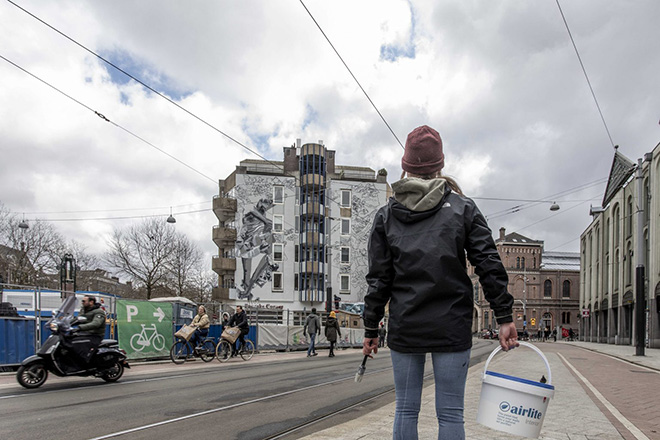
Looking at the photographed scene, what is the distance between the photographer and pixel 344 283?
58.0 m

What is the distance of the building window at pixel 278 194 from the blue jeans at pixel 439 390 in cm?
5502

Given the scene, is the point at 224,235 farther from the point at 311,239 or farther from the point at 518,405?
the point at 518,405

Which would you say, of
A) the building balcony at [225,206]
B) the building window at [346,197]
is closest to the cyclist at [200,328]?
the building balcony at [225,206]

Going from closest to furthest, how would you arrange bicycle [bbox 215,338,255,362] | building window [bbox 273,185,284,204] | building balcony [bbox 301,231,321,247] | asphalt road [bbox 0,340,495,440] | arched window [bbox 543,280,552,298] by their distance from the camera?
asphalt road [bbox 0,340,495,440] → bicycle [bbox 215,338,255,362] → building balcony [bbox 301,231,321,247] → building window [bbox 273,185,284,204] → arched window [bbox 543,280,552,298]

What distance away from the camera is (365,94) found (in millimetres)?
14398

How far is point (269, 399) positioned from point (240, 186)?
49.8m

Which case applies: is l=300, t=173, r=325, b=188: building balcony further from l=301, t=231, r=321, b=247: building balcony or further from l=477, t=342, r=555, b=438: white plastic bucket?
l=477, t=342, r=555, b=438: white plastic bucket

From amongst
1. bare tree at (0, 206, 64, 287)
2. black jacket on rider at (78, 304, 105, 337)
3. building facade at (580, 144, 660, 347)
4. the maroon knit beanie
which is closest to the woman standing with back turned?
the maroon knit beanie

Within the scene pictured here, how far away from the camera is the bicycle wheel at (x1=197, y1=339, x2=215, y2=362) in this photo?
16.2 m

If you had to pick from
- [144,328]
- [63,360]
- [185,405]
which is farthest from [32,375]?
[144,328]

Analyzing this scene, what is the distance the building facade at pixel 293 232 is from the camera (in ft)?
184

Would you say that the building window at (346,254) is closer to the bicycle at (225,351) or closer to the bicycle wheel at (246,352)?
the bicycle wheel at (246,352)

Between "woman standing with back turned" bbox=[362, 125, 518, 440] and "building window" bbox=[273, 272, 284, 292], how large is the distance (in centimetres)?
5390

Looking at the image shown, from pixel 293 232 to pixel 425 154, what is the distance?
5441 centimetres
